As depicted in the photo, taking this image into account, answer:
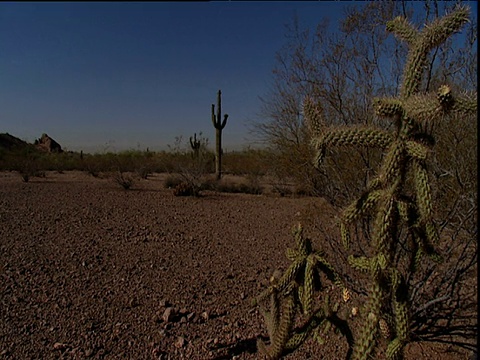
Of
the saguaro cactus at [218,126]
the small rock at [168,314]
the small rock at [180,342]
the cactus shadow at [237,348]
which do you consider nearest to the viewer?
the cactus shadow at [237,348]

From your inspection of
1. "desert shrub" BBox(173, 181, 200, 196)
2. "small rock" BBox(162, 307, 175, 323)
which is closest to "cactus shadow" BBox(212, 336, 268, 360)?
"small rock" BBox(162, 307, 175, 323)

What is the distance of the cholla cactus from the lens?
1.93 meters

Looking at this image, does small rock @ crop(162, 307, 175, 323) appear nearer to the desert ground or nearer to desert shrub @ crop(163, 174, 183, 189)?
the desert ground

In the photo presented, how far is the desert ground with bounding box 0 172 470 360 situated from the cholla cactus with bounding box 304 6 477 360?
4.25 feet

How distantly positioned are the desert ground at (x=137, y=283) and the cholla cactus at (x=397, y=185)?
1297mm

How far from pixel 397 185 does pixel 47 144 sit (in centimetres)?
3920

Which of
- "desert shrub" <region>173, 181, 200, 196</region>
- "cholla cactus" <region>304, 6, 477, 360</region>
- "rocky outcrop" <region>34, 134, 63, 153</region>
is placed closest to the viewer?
"cholla cactus" <region>304, 6, 477, 360</region>

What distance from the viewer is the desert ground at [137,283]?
10.9 feet

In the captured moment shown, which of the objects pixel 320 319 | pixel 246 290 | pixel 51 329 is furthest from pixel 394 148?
pixel 51 329

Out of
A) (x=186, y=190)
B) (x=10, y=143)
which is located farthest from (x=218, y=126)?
(x=10, y=143)

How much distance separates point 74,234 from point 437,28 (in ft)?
20.1

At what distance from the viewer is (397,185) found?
203 cm

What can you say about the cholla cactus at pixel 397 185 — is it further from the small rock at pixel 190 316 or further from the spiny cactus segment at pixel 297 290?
the small rock at pixel 190 316

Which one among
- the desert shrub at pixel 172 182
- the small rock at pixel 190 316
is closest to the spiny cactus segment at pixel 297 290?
the small rock at pixel 190 316
